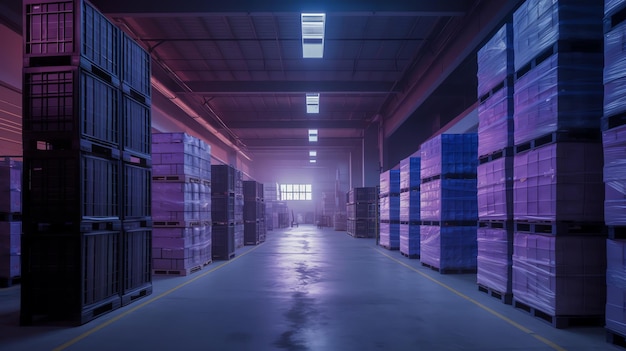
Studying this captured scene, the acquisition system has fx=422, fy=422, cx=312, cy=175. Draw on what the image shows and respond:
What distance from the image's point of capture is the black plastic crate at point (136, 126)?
6297 mm

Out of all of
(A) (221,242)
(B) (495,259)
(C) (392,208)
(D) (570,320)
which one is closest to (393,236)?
(C) (392,208)

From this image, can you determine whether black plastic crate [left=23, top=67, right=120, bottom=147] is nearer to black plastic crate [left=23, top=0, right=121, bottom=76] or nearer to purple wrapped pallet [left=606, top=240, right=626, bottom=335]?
black plastic crate [left=23, top=0, right=121, bottom=76]

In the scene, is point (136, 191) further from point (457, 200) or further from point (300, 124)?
point (300, 124)

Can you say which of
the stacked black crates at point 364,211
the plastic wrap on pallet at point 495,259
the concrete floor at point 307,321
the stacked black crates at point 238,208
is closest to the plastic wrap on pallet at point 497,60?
the plastic wrap on pallet at point 495,259

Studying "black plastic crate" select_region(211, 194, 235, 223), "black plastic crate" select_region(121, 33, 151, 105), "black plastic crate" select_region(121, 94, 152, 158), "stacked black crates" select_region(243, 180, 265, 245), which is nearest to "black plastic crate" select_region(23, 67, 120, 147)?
"black plastic crate" select_region(121, 94, 152, 158)

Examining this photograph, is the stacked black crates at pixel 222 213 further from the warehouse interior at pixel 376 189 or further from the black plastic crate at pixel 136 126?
the black plastic crate at pixel 136 126

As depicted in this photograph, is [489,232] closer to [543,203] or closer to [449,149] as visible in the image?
[543,203]

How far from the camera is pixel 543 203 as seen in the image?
522 cm

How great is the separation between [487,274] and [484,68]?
340 cm

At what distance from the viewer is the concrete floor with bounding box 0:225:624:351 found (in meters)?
4.36

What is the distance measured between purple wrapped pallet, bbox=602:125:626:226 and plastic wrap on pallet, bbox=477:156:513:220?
70.7 inches

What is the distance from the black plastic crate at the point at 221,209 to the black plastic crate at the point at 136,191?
5068mm

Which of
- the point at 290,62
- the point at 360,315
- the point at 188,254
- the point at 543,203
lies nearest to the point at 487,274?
the point at 543,203

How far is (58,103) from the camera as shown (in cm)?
524
